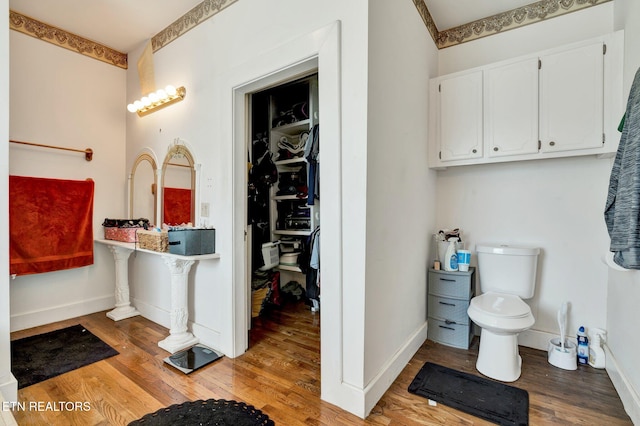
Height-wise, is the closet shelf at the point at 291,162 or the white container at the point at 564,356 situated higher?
the closet shelf at the point at 291,162

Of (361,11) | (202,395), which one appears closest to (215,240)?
(202,395)

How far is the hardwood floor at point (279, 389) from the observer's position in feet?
→ 5.17

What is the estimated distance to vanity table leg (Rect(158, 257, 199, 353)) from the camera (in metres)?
2.31

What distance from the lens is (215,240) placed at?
2.34 meters

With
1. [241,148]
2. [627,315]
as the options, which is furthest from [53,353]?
[627,315]

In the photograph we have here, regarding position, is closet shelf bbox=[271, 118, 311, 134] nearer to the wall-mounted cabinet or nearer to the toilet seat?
the wall-mounted cabinet

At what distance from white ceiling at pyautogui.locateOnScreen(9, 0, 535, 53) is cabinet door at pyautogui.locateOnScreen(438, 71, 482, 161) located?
55cm

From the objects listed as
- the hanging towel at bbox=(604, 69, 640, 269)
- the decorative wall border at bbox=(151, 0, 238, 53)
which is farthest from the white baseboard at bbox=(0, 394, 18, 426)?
the decorative wall border at bbox=(151, 0, 238, 53)

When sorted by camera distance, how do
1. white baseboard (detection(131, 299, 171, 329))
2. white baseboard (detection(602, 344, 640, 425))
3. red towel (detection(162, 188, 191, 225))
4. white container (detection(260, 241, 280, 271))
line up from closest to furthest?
white baseboard (detection(602, 344, 640, 425)) < red towel (detection(162, 188, 191, 225)) < white baseboard (detection(131, 299, 171, 329)) < white container (detection(260, 241, 280, 271))

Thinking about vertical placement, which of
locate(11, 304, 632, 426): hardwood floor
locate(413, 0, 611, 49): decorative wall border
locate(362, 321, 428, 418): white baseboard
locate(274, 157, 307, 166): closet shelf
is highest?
locate(413, 0, 611, 49): decorative wall border

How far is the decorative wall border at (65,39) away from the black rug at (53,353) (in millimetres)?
2705

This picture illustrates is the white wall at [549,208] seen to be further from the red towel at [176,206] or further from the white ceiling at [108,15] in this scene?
the white ceiling at [108,15]

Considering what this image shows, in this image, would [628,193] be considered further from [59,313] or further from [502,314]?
[59,313]

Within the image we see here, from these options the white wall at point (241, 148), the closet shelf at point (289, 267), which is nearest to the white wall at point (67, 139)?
the white wall at point (241, 148)
